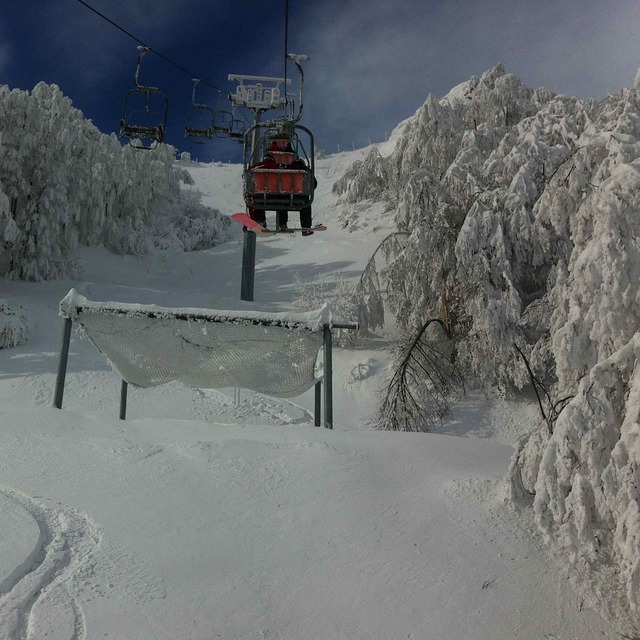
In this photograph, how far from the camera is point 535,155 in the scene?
11641 mm

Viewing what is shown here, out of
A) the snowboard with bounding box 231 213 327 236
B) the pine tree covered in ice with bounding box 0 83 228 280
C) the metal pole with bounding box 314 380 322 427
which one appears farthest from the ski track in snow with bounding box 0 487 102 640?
the pine tree covered in ice with bounding box 0 83 228 280

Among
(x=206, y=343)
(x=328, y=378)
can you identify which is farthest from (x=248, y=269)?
(x=328, y=378)

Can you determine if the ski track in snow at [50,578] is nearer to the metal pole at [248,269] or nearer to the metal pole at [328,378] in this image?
the metal pole at [328,378]

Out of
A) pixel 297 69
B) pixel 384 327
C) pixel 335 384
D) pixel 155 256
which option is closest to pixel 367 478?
pixel 297 69

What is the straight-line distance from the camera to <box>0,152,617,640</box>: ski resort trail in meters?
2.79

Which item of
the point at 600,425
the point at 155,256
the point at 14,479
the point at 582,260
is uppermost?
the point at 155,256

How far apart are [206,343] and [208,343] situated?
0.09ft

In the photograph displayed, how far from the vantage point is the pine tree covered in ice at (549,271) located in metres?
2.95

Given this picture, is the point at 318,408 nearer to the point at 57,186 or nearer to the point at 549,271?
the point at 549,271

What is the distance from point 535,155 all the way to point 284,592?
1095cm

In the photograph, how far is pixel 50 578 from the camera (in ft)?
9.59

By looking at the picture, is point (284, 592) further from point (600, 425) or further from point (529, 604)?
point (600, 425)

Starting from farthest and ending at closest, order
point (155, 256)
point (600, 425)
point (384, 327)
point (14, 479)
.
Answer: point (155, 256)
point (384, 327)
point (14, 479)
point (600, 425)

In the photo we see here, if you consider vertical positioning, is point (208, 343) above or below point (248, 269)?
below
